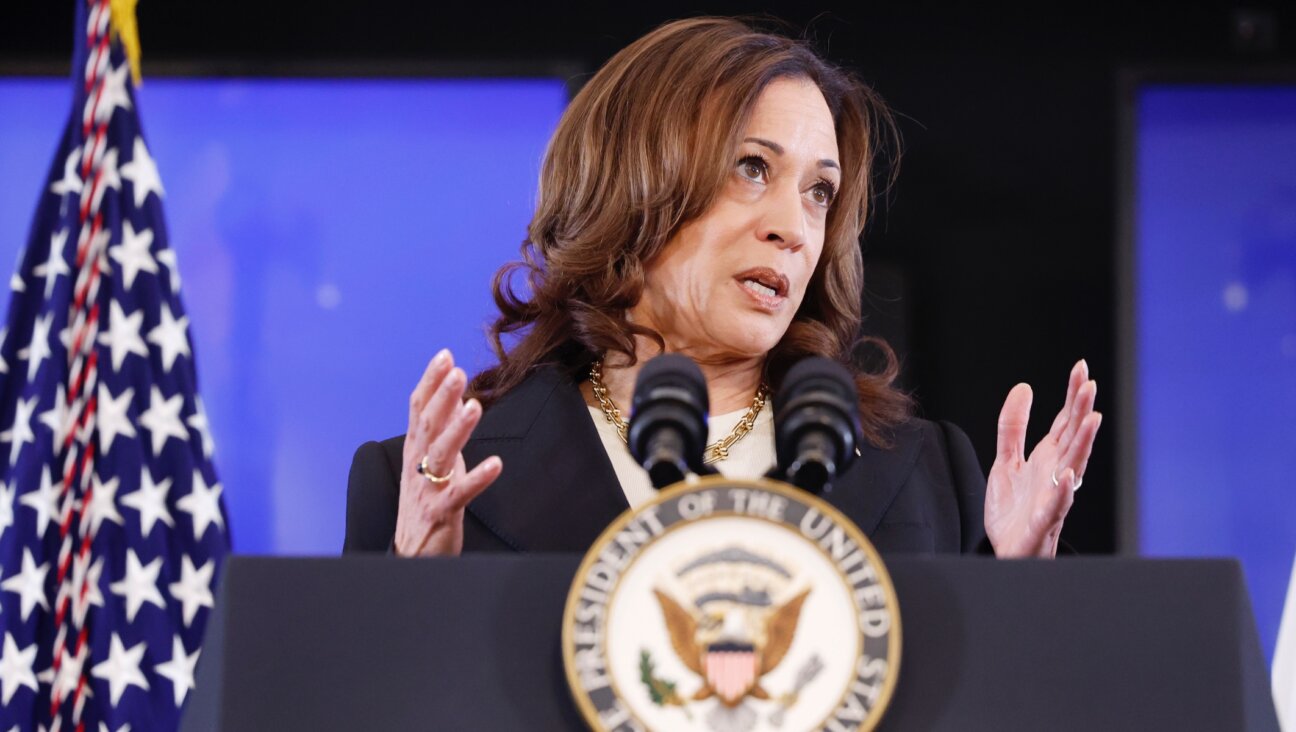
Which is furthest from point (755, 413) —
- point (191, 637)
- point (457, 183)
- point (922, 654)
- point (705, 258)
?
point (457, 183)

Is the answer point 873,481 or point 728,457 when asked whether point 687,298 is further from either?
point 873,481

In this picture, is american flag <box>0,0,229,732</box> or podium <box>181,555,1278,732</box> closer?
podium <box>181,555,1278,732</box>

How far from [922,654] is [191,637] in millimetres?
2250

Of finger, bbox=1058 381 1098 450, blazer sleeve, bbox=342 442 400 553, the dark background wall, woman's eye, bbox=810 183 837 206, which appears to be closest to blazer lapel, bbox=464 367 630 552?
blazer sleeve, bbox=342 442 400 553

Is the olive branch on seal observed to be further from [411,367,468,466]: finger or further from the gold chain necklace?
the gold chain necklace

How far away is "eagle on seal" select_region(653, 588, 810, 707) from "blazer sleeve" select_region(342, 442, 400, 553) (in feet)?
3.03

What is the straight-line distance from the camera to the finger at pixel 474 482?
4.29 feet

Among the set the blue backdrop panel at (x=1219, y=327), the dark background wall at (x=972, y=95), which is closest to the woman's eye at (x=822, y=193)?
the dark background wall at (x=972, y=95)

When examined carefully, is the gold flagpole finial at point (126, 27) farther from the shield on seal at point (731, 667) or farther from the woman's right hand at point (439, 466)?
the shield on seal at point (731, 667)

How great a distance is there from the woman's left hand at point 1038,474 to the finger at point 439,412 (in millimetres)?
559

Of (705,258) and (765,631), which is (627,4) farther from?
(765,631)

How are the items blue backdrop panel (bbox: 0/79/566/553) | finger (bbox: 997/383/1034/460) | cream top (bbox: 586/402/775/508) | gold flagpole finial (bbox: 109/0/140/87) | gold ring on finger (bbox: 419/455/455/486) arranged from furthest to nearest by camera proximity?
blue backdrop panel (bbox: 0/79/566/553) < gold flagpole finial (bbox: 109/0/140/87) < cream top (bbox: 586/402/775/508) < finger (bbox: 997/383/1034/460) < gold ring on finger (bbox: 419/455/455/486)

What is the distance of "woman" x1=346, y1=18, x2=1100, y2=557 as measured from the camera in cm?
176

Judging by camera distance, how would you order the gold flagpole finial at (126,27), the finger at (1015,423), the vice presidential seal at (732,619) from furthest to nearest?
the gold flagpole finial at (126,27) < the finger at (1015,423) < the vice presidential seal at (732,619)
